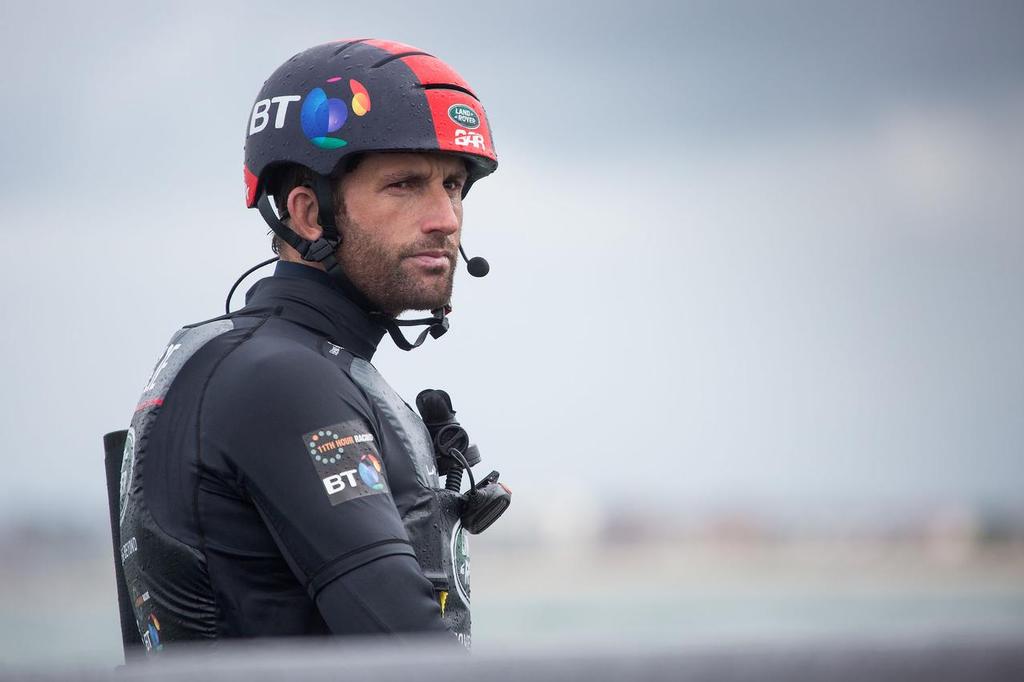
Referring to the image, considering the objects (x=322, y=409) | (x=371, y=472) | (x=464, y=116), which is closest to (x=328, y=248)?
(x=464, y=116)

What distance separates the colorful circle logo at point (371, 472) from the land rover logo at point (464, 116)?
133 centimetres

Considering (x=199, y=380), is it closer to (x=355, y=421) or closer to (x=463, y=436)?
(x=355, y=421)

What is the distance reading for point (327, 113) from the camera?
3934 mm

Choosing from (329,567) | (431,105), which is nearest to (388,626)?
(329,567)

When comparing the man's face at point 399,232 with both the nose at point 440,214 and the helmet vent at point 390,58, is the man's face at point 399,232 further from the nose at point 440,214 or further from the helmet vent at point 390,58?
the helmet vent at point 390,58

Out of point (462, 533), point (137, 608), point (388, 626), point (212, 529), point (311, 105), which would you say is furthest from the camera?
point (311, 105)

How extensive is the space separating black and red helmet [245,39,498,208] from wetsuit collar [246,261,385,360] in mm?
331

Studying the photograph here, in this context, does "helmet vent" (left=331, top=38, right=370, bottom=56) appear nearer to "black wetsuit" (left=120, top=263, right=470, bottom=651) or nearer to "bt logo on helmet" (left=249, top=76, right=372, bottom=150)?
"bt logo on helmet" (left=249, top=76, right=372, bottom=150)

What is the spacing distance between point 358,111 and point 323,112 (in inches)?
4.5

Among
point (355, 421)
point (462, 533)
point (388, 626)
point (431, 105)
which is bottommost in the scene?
point (388, 626)

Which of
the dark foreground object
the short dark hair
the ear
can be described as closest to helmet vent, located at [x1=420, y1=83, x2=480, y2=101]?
the short dark hair

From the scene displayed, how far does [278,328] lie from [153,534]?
2.23 feet

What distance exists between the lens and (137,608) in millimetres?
3404

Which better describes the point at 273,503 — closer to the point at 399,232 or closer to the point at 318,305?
the point at 318,305
